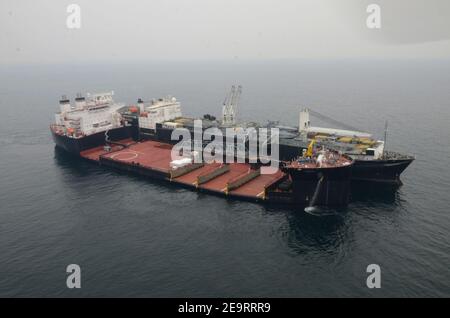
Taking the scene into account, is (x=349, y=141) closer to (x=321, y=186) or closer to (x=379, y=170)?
(x=379, y=170)

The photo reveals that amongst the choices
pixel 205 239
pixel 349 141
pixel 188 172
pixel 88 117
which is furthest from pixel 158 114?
pixel 205 239

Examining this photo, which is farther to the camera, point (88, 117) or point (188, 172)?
point (88, 117)

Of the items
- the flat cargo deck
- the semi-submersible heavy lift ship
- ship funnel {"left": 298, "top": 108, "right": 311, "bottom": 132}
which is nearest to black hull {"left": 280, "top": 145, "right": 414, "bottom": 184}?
the semi-submersible heavy lift ship

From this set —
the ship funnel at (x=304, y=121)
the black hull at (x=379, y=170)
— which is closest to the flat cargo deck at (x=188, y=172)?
the black hull at (x=379, y=170)

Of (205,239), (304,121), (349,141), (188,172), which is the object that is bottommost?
(205,239)

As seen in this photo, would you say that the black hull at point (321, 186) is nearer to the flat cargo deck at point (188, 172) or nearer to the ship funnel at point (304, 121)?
the flat cargo deck at point (188, 172)

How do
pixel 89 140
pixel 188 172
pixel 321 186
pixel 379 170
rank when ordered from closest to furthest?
pixel 321 186
pixel 379 170
pixel 188 172
pixel 89 140

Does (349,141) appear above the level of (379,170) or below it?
above

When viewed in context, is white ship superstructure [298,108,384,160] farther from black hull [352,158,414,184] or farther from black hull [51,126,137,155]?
black hull [51,126,137,155]
